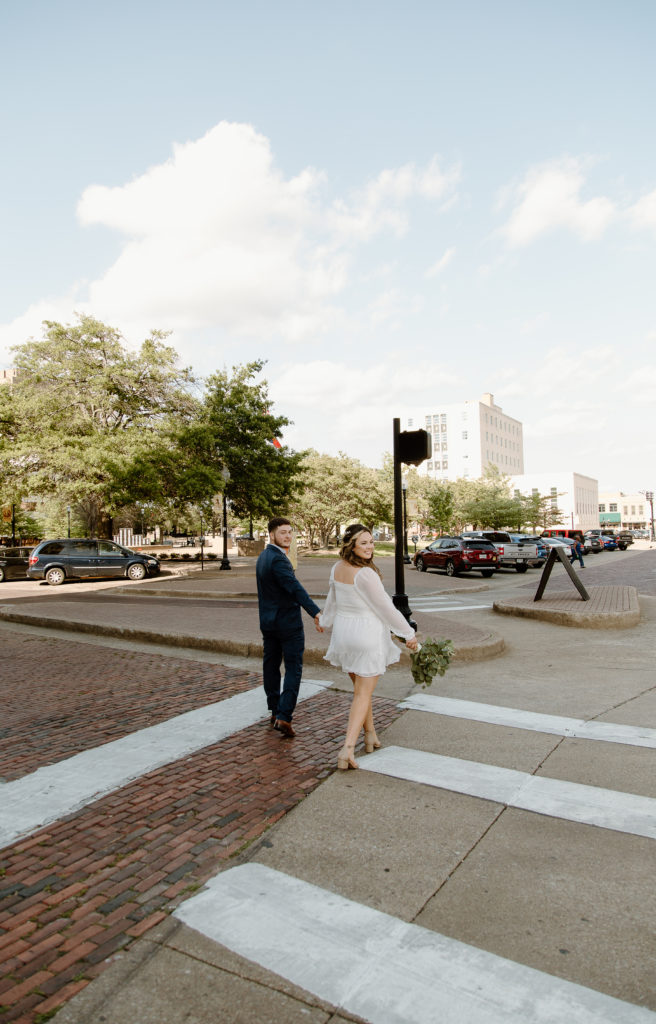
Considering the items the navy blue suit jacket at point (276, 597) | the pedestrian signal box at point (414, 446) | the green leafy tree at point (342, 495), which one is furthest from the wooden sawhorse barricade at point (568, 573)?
the green leafy tree at point (342, 495)

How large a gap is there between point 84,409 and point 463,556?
17.1 metres

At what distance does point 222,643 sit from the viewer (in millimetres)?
8945

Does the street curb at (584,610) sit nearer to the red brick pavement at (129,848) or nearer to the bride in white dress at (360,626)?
the red brick pavement at (129,848)

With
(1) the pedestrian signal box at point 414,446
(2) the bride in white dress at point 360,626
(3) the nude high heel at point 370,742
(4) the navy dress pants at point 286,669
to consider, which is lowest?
(3) the nude high heel at point 370,742

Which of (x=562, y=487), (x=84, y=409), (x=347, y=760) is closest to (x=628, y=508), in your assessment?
(x=562, y=487)

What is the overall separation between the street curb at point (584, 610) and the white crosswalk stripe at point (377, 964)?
29.1ft

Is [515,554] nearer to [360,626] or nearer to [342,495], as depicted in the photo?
[342,495]

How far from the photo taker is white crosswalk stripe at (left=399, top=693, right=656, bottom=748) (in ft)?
17.0

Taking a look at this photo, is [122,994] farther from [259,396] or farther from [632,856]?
[259,396]

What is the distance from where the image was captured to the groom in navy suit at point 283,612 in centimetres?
515

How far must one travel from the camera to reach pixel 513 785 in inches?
165

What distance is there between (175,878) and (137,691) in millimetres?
3933

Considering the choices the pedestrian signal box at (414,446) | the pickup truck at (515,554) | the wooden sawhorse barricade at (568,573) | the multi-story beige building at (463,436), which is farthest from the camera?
the multi-story beige building at (463,436)

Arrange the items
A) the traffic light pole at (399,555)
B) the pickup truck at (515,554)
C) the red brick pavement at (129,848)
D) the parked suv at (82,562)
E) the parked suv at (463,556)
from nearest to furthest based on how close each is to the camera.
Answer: the red brick pavement at (129,848) → the traffic light pole at (399,555) → the parked suv at (82,562) → the parked suv at (463,556) → the pickup truck at (515,554)
